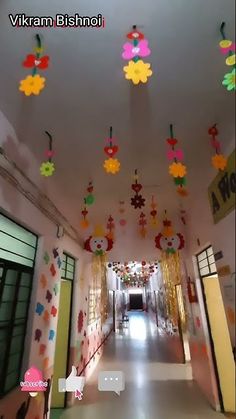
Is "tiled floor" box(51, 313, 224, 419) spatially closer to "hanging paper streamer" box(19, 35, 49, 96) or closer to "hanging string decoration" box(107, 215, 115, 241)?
"hanging string decoration" box(107, 215, 115, 241)

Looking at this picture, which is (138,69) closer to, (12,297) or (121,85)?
(121,85)

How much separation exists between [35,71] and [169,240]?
1863mm

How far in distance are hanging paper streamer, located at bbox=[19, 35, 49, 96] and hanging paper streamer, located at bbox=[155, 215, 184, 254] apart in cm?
161

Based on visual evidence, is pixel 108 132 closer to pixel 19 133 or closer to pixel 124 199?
pixel 19 133

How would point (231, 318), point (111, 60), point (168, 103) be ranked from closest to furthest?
point (231, 318), point (111, 60), point (168, 103)

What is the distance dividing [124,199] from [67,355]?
1610 millimetres

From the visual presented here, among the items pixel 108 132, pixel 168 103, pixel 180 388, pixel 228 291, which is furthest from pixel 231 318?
pixel 180 388

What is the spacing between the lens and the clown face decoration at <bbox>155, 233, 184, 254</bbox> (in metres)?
1.95

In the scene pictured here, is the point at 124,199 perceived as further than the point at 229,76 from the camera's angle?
Yes

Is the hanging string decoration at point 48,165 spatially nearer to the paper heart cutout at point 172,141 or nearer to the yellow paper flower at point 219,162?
the paper heart cutout at point 172,141

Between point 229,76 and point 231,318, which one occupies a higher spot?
point 229,76

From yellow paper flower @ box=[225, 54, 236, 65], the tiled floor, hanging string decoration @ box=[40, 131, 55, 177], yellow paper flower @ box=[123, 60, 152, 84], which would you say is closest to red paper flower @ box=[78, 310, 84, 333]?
the tiled floor

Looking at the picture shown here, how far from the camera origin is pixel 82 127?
1175 mm

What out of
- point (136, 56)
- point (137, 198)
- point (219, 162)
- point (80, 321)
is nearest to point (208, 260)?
point (219, 162)
